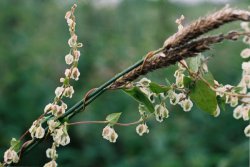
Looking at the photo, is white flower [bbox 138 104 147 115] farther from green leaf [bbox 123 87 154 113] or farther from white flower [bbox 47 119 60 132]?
white flower [bbox 47 119 60 132]

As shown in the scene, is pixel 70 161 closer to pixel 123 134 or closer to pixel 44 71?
pixel 123 134

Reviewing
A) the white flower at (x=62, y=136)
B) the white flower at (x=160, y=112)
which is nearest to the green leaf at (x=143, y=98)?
the white flower at (x=160, y=112)

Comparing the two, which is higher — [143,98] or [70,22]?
[70,22]

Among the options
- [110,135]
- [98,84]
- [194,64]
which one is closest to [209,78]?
[194,64]

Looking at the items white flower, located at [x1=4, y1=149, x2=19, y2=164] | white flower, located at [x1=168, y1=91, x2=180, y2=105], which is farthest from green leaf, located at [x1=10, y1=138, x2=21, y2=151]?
white flower, located at [x1=168, y1=91, x2=180, y2=105]

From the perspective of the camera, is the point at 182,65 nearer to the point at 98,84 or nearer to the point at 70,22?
the point at 70,22

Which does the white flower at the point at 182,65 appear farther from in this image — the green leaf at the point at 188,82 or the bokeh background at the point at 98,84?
the bokeh background at the point at 98,84

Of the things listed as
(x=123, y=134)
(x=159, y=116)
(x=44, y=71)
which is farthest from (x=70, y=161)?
(x=159, y=116)
